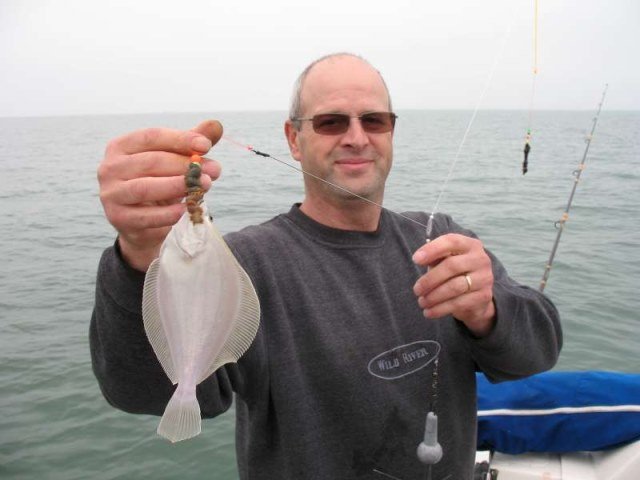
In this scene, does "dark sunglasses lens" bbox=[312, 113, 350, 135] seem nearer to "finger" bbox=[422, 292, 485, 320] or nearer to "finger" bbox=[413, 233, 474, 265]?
"finger" bbox=[413, 233, 474, 265]

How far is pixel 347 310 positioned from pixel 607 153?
32244mm

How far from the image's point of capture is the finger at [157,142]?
56.3 inches

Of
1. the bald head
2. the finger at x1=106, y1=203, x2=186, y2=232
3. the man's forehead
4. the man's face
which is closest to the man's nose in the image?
the man's face

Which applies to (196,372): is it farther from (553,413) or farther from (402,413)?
(553,413)

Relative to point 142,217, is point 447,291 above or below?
below

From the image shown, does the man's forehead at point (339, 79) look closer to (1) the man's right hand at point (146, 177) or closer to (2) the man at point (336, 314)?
(2) the man at point (336, 314)

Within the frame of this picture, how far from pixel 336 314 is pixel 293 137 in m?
1.02

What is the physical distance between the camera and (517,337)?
2.06 meters

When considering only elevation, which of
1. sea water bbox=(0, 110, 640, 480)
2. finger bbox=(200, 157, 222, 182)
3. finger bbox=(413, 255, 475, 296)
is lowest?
sea water bbox=(0, 110, 640, 480)

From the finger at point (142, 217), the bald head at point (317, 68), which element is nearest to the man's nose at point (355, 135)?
the bald head at point (317, 68)

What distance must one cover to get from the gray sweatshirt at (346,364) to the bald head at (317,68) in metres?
0.59


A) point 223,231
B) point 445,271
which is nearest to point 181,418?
point 445,271

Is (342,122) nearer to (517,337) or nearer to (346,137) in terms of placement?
(346,137)

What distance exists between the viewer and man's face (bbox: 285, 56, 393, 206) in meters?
2.37
